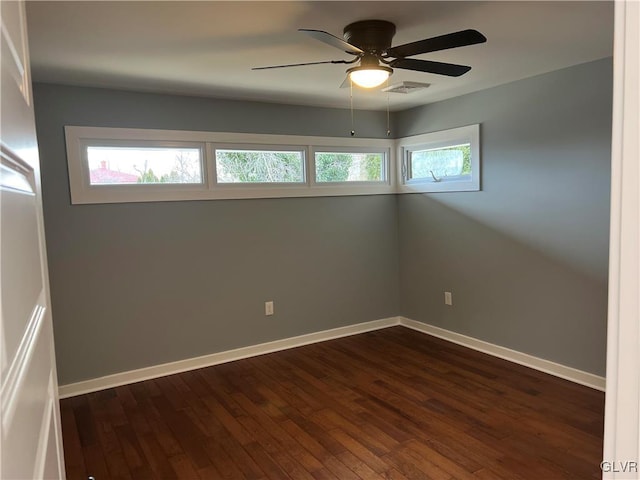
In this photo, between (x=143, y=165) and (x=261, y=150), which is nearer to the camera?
(x=143, y=165)

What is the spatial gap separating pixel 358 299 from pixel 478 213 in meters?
1.51

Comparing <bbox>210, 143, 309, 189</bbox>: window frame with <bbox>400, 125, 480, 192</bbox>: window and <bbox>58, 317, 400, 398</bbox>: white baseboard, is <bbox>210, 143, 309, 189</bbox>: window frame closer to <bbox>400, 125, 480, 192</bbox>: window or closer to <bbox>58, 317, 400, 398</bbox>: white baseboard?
<bbox>400, 125, 480, 192</bbox>: window

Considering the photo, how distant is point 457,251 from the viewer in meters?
4.21

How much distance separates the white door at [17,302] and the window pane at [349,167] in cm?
381

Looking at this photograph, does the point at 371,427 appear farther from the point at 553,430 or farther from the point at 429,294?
the point at 429,294

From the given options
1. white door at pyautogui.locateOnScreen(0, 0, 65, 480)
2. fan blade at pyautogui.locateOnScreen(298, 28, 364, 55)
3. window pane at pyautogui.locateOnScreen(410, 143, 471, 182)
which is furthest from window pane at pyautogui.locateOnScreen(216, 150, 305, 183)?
white door at pyautogui.locateOnScreen(0, 0, 65, 480)

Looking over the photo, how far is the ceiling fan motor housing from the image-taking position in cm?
224

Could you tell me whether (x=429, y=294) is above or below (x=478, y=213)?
below

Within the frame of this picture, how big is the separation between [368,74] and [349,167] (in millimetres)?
2406

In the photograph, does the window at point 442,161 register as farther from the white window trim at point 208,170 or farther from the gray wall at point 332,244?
the white window trim at point 208,170

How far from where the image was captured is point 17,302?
52 centimetres

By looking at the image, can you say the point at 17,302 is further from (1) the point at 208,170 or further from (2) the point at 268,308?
(2) the point at 268,308

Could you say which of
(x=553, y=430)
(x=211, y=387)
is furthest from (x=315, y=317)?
(x=553, y=430)

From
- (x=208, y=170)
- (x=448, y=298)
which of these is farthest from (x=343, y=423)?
(x=208, y=170)
